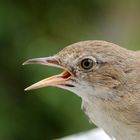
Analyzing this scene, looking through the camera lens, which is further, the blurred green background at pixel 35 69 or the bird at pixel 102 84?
the blurred green background at pixel 35 69

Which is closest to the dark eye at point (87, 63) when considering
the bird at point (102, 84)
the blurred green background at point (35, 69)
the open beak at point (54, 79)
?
the bird at point (102, 84)

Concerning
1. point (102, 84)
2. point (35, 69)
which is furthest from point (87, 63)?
point (35, 69)

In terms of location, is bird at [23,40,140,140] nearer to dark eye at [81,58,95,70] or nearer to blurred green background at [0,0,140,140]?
dark eye at [81,58,95,70]

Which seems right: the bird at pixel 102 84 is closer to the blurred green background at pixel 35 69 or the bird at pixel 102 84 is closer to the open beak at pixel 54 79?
the open beak at pixel 54 79

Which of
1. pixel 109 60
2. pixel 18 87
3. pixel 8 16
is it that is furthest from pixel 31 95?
pixel 109 60

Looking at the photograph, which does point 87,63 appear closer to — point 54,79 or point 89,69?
point 89,69
